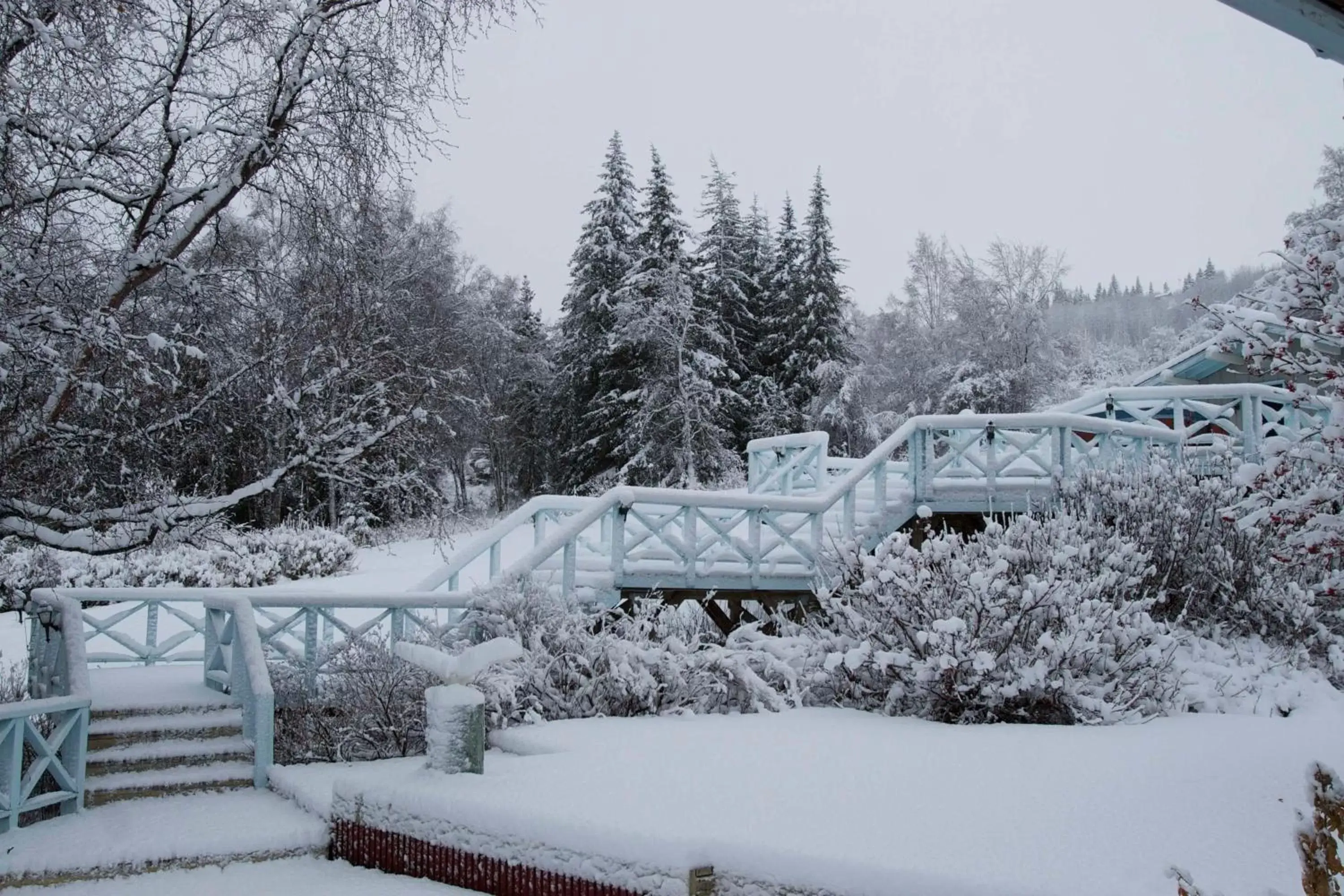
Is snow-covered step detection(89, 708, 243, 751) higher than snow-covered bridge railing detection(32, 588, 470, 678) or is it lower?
lower

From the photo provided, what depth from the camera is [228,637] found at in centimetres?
748

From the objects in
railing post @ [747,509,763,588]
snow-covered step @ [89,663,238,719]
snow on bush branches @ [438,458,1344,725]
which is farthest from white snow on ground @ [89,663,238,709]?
railing post @ [747,509,763,588]

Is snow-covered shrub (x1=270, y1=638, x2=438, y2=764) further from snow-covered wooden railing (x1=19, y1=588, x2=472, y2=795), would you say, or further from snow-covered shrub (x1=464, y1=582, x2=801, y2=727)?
snow-covered shrub (x1=464, y1=582, x2=801, y2=727)

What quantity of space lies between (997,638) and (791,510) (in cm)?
354

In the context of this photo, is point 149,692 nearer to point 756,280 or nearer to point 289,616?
point 289,616

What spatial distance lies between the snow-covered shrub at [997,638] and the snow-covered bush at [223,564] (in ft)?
28.5

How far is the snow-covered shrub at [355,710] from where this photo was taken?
254 inches

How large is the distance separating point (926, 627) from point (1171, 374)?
11597mm

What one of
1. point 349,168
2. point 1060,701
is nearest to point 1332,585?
point 1060,701

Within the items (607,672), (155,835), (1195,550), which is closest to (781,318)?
(1195,550)

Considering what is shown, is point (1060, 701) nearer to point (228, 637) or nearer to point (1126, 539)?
point (1126, 539)

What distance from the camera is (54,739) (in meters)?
5.59

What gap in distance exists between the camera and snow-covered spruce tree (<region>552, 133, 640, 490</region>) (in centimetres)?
2898

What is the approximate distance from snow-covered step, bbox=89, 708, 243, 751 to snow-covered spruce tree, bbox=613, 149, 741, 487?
18812mm
